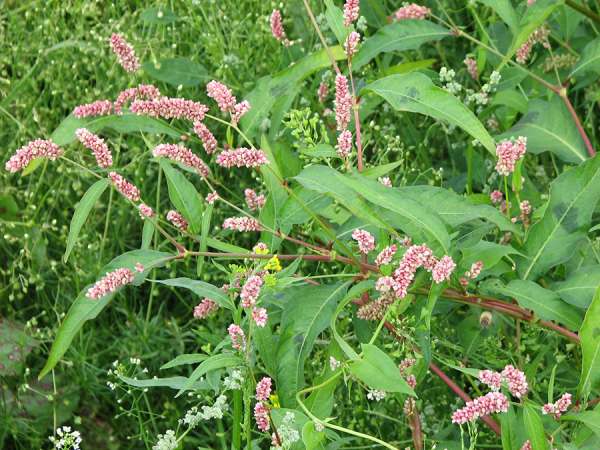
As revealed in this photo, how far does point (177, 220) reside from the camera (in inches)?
83.9

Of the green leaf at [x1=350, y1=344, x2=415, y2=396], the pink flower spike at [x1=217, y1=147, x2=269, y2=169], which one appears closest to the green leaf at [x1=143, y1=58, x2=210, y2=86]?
the pink flower spike at [x1=217, y1=147, x2=269, y2=169]

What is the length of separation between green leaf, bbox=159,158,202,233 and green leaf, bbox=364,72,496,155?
16.0 inches

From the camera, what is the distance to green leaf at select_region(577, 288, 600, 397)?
6.33 ft

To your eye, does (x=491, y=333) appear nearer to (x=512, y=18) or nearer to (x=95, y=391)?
(x=512, y=18)

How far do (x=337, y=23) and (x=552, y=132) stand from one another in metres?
0.73

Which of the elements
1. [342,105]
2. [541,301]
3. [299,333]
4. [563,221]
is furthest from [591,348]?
[342,105]

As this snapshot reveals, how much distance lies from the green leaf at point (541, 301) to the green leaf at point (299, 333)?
1.07 feet

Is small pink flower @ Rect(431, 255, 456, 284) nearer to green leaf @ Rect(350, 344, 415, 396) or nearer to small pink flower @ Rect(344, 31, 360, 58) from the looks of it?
green leaf @ Rect(350, 344, 415, 396)

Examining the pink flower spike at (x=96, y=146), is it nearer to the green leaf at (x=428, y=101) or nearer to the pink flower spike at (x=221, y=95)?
the pink flower spike at (x=221, y=95)

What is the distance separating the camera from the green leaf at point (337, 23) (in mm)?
2188

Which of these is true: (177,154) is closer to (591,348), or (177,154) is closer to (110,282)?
(110,282)

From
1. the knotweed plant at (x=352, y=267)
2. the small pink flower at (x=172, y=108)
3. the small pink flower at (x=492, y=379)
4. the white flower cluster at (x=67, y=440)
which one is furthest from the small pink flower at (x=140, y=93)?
the small pink flower at (x=492, y=379)

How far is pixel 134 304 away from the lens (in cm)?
327

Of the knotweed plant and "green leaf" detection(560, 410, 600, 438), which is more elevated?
the knotweed plant
